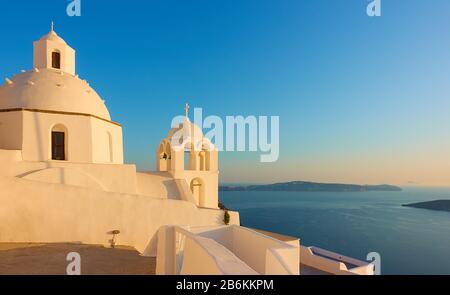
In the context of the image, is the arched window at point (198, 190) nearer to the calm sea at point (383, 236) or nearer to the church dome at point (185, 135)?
the church dome at point (185, 135)

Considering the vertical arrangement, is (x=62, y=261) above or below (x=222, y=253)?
below

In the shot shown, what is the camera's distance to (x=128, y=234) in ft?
37.4

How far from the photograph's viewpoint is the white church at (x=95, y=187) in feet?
18.5

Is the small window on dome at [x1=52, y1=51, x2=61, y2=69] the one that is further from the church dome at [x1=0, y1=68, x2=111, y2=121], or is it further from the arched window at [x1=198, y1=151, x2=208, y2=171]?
the arched window at [x1=198, y1=151, x2=208, y2=171]

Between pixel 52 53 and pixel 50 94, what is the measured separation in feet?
15.7

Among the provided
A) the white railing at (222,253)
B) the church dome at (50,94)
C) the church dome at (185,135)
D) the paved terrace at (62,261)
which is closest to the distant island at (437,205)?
the church dome at (185,135)

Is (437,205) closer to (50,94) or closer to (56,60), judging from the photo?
(56,60)

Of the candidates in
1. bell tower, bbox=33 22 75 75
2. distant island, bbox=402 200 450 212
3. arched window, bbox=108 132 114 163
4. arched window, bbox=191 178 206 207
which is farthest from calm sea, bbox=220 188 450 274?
bell tower, bbox=33 22 75 75

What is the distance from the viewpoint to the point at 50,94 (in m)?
14.7

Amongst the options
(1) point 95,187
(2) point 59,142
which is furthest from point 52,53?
(1) point 95,187

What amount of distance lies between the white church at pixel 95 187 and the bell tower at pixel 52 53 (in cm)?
6

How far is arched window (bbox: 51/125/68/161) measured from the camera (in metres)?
14.0

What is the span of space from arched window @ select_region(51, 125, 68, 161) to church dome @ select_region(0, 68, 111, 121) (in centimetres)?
103

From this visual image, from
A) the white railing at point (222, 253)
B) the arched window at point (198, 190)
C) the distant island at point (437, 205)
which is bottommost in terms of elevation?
the distant island at point (437, 205)
